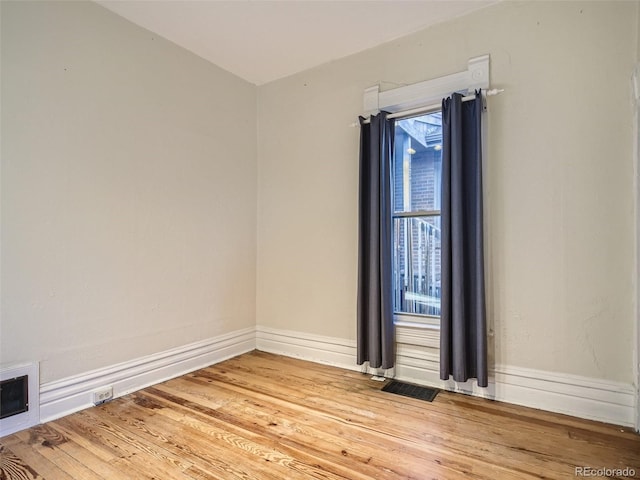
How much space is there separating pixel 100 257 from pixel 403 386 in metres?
2.35

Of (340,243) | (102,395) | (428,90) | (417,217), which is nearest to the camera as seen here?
(102,395)

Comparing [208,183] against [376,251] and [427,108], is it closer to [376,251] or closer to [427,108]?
[376,251]

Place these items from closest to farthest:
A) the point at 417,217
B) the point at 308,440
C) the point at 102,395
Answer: the point at 308,440 → the point at 102,395 → the point at 417,217

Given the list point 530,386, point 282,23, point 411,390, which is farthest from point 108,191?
point 530,386

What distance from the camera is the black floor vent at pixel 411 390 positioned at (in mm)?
2486

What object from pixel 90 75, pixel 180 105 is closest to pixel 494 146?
pixel 180 105

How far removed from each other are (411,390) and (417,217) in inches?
51.2

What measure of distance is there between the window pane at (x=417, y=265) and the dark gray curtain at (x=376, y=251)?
16 centimetres

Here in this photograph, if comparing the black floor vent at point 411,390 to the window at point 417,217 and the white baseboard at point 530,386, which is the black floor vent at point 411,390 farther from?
the window at point 417,217

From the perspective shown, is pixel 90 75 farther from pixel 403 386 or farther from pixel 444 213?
pixel 403 386

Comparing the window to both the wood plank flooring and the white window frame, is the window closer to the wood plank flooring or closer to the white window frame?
the white window frame

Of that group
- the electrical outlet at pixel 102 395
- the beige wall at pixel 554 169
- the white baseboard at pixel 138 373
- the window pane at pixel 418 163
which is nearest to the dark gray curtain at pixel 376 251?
the window pane at pixel 418 163

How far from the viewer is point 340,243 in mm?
3154

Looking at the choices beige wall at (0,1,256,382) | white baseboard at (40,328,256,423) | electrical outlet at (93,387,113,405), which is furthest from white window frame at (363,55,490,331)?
electrical outlet at (93,387,113,405)
